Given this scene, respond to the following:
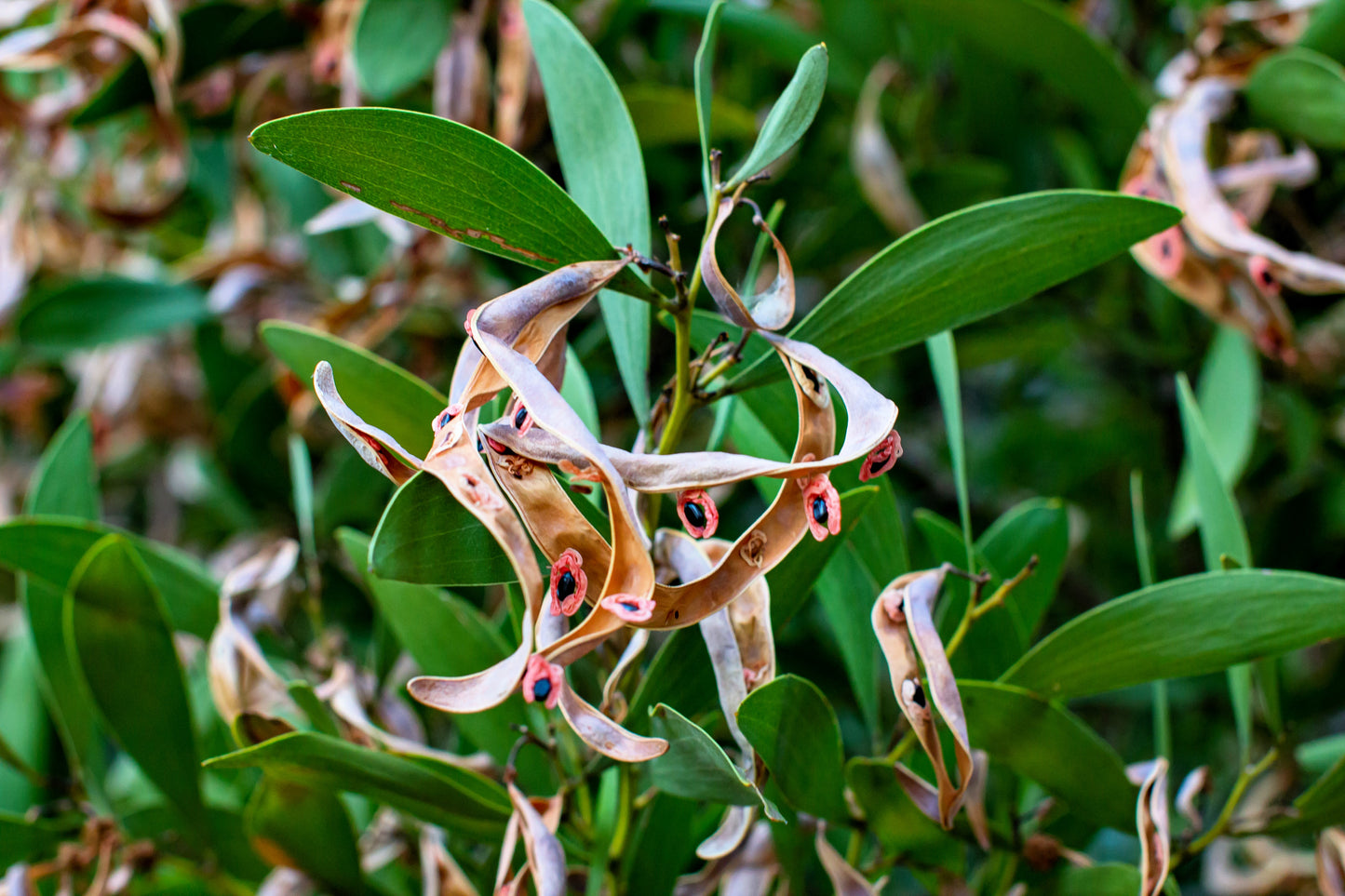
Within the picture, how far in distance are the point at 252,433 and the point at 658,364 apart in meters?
0.34

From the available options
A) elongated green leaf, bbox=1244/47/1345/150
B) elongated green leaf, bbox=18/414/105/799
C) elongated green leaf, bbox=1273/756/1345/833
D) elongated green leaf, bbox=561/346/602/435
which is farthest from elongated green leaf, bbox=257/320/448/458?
elongated green leaf, bbox=1244/47/1345/150

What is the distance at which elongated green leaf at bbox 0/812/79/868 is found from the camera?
0.51m

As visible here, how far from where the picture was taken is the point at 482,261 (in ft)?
2.43

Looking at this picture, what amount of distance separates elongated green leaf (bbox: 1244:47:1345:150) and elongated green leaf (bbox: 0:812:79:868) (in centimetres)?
79

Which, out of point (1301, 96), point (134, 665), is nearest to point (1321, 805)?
point (1301, 96)

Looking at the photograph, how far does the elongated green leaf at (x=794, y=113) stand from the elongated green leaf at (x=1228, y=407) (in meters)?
0.40

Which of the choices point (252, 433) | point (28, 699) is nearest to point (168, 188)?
point (252, 433)

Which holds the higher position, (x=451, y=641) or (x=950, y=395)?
(x=950, y=395)

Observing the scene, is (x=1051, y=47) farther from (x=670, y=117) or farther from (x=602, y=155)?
(x=602, y=155)

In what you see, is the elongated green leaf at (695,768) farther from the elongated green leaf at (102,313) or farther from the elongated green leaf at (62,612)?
the elongated green leaf at (102,313)

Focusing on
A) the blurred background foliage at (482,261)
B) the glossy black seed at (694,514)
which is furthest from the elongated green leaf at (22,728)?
the glossy black seed at (694,514)

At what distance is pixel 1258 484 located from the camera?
3.04 feet

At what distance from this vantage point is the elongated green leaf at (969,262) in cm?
Result: 34

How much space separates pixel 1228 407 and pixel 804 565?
0.43 m
